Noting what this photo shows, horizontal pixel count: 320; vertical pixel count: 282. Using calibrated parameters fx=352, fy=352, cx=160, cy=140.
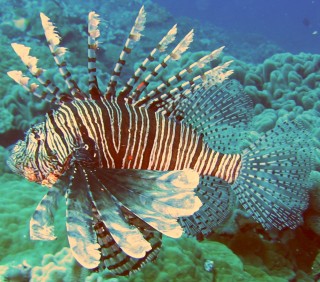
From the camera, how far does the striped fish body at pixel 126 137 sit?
2.22 m

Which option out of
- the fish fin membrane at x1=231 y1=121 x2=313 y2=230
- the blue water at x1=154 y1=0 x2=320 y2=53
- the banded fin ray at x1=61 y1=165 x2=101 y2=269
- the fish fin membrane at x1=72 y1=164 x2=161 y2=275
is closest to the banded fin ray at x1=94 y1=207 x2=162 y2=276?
the fish fin membrane at x1=72 y1=164 x2=161 y2=275

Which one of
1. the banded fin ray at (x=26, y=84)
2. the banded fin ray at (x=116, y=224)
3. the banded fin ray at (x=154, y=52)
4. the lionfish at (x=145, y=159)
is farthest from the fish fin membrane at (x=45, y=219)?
the banded fin ray at (x=154, y=52)

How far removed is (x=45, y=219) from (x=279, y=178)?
1.88 metres

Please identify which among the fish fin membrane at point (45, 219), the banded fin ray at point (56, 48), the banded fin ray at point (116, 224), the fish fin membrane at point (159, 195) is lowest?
the fish fin membrane at point (45, 219)

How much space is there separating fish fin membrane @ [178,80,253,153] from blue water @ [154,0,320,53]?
4080cm

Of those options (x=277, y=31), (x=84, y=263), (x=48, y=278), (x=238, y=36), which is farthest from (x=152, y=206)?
(x=277, y=31)

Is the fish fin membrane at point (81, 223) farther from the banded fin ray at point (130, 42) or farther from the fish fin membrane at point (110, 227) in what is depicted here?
the banded fin ray at point (130, 42)

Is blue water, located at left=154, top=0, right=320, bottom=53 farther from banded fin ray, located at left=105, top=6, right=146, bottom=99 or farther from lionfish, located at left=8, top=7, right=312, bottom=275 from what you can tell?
banded fin ray, located at left=105, top=6, right=146, bottom=99

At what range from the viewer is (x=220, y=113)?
9.42ft

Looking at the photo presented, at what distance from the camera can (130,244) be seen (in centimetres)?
154

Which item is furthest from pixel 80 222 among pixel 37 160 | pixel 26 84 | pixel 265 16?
pixel 265 16

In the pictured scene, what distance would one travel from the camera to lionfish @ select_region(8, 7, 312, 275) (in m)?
1.63

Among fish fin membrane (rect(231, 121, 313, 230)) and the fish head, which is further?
fish fin membrane (rect(231, 121, 313, 230))

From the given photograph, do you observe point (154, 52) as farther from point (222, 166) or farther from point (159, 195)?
point (159, 195)
